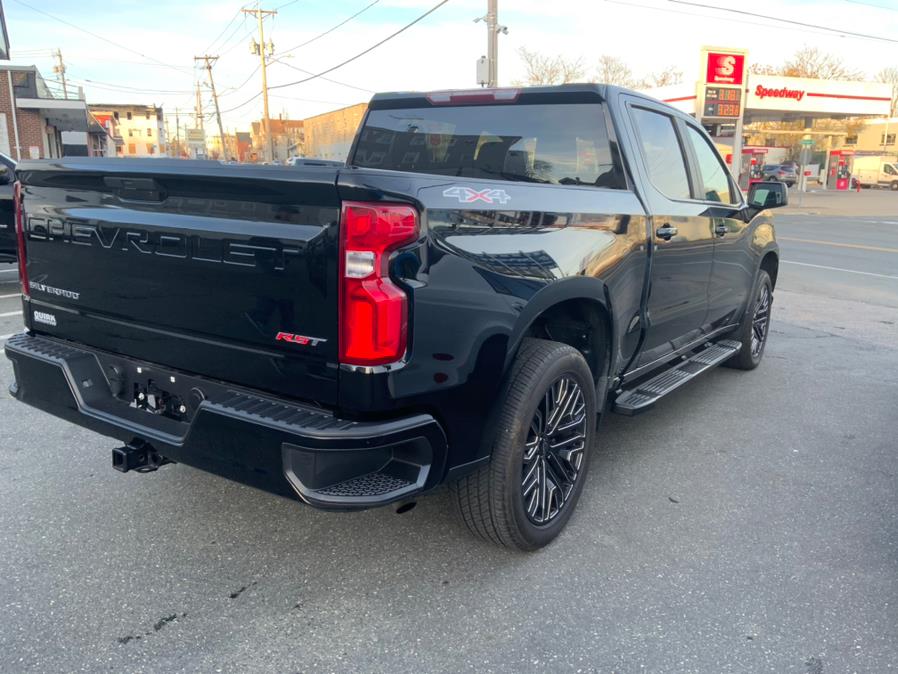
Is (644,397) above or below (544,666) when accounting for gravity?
above

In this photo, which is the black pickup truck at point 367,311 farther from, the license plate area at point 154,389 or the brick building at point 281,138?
the brick building at point 281,138

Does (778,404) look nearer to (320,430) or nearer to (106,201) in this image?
(320,430)

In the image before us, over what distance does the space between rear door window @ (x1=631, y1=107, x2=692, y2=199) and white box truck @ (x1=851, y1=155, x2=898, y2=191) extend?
5626cm

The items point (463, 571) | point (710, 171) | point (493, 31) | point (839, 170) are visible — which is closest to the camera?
point (463, 571)

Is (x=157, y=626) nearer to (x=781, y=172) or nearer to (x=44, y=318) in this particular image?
(x=44, y=318)

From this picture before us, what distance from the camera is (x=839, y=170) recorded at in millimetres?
52781

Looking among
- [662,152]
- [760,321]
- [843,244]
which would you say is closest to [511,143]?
[662,152]

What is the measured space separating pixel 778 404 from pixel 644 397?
181 cm

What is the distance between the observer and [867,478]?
398 cm

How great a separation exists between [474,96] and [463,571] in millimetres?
2534

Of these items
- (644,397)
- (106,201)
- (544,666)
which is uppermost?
(106,201)

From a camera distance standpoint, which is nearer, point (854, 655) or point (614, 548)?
point (854, 655)

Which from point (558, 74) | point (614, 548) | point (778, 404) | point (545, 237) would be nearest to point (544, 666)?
point (614, 548)

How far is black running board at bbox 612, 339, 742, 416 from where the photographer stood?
12.5 feet
